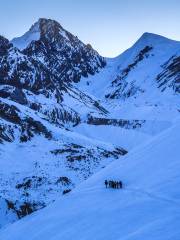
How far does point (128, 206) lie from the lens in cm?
760

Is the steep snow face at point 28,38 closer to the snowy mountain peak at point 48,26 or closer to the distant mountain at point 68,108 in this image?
the distant mountain at point 68,108

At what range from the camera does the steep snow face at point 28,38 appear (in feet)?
409

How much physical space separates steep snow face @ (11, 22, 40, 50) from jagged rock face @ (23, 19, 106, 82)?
51.5 inches

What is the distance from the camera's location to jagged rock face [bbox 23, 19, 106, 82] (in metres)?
118

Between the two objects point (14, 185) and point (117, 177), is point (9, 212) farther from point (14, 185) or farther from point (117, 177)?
point (117, 177)

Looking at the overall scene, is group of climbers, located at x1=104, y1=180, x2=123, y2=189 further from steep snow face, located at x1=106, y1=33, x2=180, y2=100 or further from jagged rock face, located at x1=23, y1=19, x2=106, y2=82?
jagged rock face, located at x1=23, y1=19, x2=106, y2=82

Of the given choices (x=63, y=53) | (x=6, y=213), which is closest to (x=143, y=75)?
(x=63, y=53)

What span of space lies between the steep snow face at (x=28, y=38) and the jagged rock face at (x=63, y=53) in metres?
1.31

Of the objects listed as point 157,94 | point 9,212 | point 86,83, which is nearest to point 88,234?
point 9,212

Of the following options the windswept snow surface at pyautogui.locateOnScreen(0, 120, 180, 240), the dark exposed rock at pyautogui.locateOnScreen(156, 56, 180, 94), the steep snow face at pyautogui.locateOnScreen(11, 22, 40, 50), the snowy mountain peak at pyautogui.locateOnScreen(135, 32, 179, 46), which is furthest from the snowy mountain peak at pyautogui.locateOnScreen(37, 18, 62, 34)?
the windswept snow surface at pyautogui.locateOnScreen(0, 120, 180, 240)

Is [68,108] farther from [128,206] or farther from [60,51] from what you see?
[60,51]

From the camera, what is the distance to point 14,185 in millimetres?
27531

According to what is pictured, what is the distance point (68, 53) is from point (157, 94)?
1989 inches

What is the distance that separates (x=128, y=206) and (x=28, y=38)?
129390 millimetres
